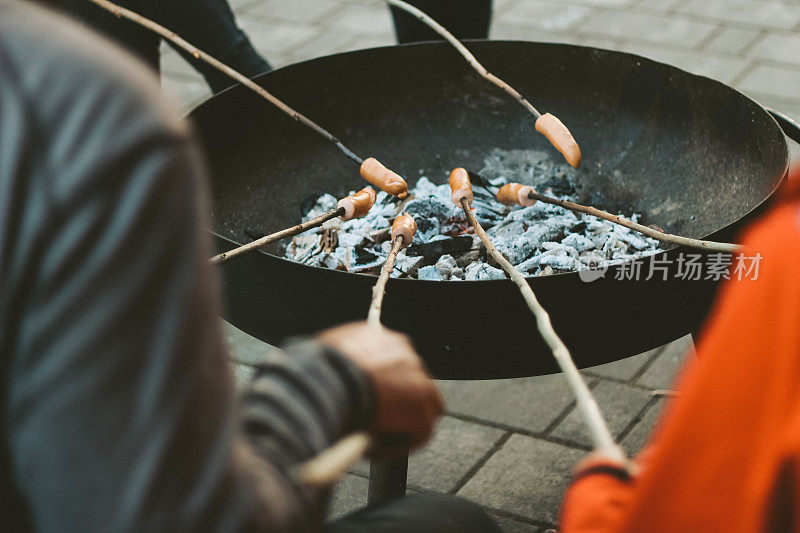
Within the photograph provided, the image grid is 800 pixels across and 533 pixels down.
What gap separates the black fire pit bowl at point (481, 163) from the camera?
1386 millimetres

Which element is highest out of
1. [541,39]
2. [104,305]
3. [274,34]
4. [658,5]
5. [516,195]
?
[104,305]

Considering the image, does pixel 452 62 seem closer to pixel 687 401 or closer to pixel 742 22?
pixel 687 401

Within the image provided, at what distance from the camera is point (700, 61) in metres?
3.75

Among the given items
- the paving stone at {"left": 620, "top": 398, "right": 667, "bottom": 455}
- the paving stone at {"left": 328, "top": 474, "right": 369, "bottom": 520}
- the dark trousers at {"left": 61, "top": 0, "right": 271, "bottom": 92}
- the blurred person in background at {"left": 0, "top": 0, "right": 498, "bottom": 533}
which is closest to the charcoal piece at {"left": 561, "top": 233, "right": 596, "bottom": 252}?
the paving stone at {"left": 620, "top": 398, "right": 667, "bottom": 455}

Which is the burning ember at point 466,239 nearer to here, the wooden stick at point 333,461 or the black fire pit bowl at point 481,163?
the black fire pit bowl at point 481,163

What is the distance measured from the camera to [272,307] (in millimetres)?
1485

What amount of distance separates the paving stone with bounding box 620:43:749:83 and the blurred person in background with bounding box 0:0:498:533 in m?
3.30

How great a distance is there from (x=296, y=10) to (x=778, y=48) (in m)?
2.29

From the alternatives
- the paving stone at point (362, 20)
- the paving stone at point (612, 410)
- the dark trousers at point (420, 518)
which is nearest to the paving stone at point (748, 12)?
the paving stone at point (362, 20)

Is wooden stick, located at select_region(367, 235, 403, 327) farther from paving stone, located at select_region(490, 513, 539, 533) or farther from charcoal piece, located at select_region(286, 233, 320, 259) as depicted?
paving stone, located at select_region(490, 513, 539, 533)

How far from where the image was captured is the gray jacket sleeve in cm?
64

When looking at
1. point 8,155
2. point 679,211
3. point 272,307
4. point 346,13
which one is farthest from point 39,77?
point 346,13

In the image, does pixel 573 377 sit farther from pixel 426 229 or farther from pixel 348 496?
pixel 348 496

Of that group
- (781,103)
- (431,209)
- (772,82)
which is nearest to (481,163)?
(431,209)
